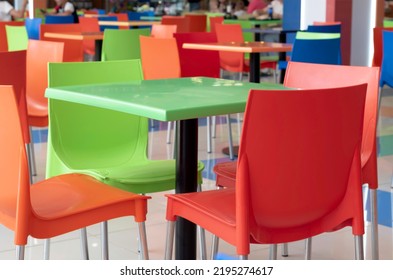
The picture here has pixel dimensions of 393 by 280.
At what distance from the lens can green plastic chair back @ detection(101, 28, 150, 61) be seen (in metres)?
5.59

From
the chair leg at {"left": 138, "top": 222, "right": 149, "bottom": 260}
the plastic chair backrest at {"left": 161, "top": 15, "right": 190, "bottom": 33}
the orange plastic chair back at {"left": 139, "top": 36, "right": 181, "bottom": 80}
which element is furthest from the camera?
the plastic chair backrest at {"left": 161, "top": 15, "right": 190, "bottom": 33}

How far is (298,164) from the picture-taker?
78.5 inches

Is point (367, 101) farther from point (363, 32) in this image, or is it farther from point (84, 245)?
point (363, 32)

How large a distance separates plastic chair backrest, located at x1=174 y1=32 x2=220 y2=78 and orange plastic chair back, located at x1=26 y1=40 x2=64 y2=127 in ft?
4.78

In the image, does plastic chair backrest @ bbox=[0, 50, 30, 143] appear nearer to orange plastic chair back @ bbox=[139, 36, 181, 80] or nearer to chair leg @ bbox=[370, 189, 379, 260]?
chair leg @ bbox=[370, 189, 379, 260]

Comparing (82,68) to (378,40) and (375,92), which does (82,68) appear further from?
(378,40)

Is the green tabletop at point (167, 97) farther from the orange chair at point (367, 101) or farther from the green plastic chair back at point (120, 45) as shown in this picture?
the green plastic chair back at point (120, 45)

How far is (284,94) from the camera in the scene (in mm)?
1899

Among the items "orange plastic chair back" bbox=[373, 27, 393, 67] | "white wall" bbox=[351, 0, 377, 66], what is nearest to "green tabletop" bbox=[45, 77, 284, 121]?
"orange plastic chair back" bbox=[373, 27, 393, 67]

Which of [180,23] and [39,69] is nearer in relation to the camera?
[39,69]

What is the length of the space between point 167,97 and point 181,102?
5.0 inches

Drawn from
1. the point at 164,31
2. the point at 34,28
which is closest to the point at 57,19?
the point at 34,28

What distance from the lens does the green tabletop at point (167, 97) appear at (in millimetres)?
2076
